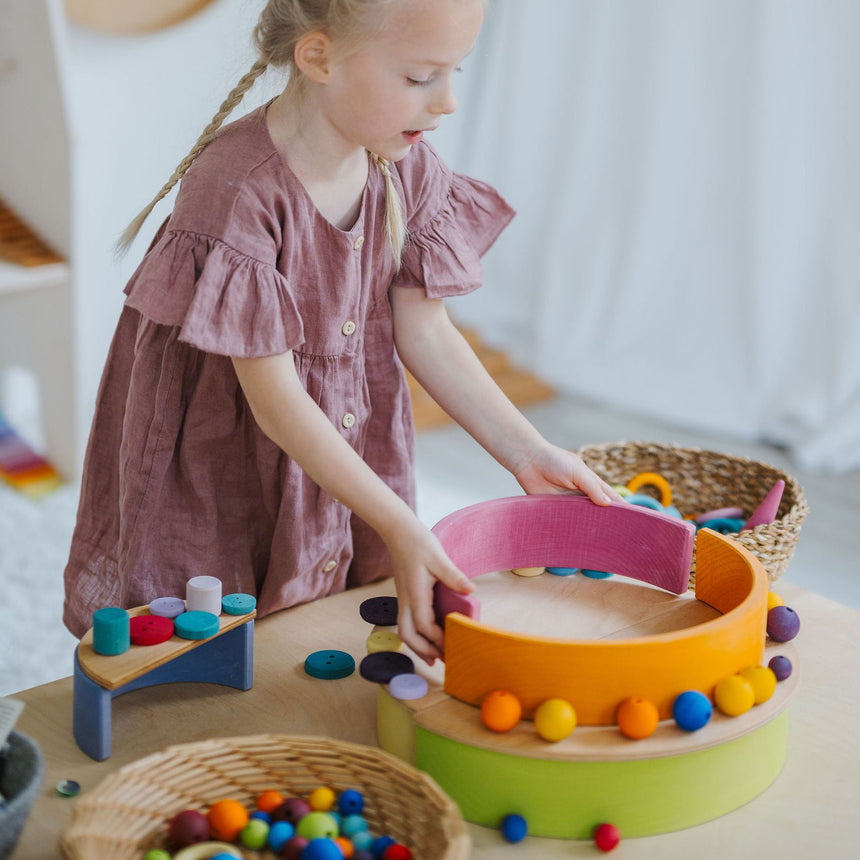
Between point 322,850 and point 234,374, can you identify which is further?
point 234,374

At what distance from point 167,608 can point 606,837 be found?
0.35 metres

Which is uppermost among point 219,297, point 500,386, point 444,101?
point 444,101

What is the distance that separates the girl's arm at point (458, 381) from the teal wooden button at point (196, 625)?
0.31 m

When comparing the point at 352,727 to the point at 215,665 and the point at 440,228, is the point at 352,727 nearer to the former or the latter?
the point at 215,665

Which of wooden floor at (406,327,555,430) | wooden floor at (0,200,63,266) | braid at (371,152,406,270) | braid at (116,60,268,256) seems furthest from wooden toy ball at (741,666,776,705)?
wooden floor at (406,327,555,430)

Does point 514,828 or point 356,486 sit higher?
point 356,486

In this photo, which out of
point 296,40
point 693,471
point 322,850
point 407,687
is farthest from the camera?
point 693,471

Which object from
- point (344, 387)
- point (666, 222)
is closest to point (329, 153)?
point (344, 387)

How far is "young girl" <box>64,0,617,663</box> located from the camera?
0.83 metres

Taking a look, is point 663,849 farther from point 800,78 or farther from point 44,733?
point 800,78

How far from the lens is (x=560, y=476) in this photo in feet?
3.17

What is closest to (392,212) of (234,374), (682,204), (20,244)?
(234,374)

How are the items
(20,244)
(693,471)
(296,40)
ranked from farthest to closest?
(20,244)
(693,471)
(296,40)

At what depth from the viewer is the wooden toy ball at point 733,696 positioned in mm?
740
